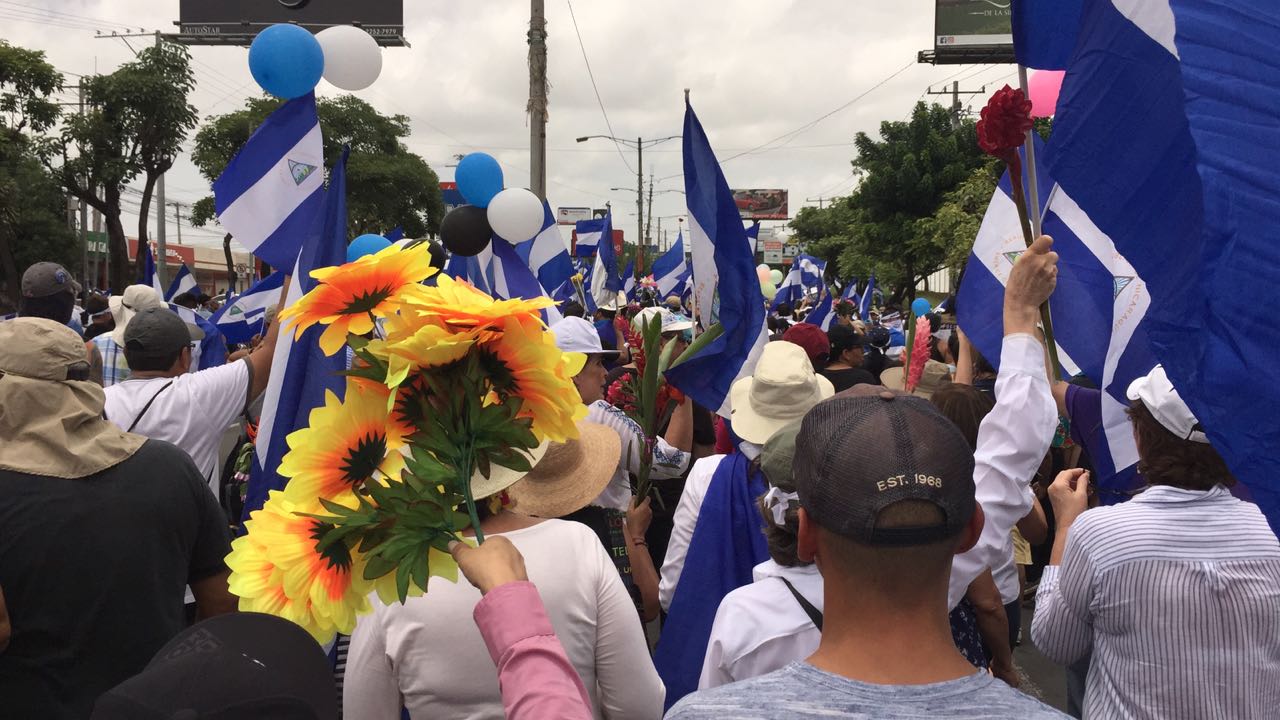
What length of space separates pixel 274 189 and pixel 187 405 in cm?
160

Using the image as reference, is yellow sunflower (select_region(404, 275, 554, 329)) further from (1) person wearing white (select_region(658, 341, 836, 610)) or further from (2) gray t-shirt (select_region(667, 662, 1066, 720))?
(1) person wearing white (select_region(658, 341, 836, 610))

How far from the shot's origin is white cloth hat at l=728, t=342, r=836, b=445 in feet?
9.73

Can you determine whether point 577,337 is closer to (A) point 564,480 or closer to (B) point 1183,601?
(A) point 564,480

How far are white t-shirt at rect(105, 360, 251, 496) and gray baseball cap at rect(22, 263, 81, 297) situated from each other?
90.2 inches

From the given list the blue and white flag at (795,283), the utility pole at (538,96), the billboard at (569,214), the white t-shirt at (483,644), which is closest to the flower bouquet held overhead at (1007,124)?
the white t-shirt at (483,644)

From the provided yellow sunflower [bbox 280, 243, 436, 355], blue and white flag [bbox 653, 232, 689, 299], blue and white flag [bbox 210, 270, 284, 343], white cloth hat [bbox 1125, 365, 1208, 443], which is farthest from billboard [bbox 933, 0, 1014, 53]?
yellow sunflower [bbox 280, 243, 436, 355]

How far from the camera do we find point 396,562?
1567 mm

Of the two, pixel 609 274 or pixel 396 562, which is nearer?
pixel 396 562

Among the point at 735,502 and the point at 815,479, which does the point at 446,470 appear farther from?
the point at 735,502

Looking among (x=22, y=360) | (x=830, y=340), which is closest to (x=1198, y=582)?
(x=22, y=360)

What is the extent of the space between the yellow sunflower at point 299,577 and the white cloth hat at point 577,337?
2268 mm

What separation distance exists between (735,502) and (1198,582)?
1213 mm

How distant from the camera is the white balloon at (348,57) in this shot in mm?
5602

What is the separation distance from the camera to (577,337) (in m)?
3.95
